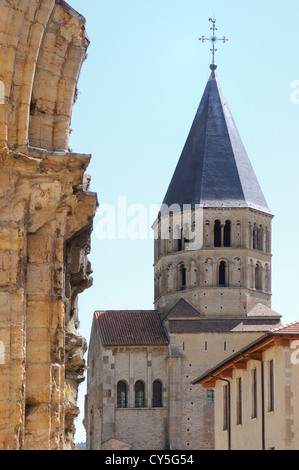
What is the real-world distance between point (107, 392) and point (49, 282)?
64.0 meters

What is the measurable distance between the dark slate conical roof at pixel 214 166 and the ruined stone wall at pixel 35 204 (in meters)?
66.7

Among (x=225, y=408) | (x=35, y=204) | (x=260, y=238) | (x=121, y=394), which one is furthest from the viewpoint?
(x=260, y=238)

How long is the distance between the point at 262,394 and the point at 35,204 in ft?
73.8

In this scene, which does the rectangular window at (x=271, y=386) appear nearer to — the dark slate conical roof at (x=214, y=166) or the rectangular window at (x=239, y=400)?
the rectangular window at (x=239, y=400)

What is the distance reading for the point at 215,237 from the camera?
78.0m

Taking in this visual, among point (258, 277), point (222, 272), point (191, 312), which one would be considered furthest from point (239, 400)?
point (258, 277)

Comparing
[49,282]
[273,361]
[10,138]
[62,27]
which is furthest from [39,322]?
[273,361]

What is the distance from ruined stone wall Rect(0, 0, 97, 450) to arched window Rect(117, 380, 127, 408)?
6354 centimetres

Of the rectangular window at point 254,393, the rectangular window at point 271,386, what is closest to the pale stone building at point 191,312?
the rectangular window at point 254,393

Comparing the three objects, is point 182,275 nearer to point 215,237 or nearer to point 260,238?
point 215,237

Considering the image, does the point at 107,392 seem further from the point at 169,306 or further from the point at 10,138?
the point at 10,138

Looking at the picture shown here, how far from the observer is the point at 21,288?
10.7 m

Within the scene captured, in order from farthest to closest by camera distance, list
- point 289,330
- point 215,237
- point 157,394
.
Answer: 1. point 215,237
2. point 157,394
3. point 289,330

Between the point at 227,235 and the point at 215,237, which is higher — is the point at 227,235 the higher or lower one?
the higher one
